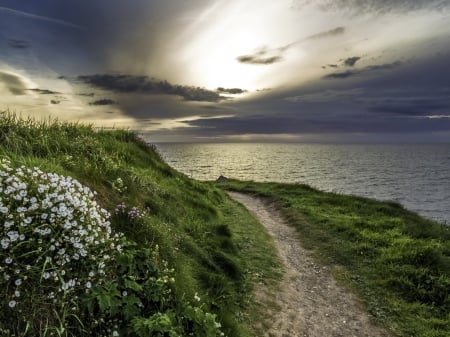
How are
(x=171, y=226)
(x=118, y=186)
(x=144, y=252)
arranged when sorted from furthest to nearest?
(x=171, y=226) → (x=118, y=186) → (x=144, y=252)

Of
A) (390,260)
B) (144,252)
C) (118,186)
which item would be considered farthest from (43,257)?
(390,260)

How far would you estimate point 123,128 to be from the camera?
1986 cm

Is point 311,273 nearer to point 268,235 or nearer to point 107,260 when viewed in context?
point 268,235

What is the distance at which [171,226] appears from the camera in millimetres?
10438

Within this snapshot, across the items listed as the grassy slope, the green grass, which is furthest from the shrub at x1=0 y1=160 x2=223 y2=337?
the green grass

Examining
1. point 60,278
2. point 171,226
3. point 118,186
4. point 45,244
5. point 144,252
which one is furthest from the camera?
point 171,226

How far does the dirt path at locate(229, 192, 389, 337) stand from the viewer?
27.6 ft

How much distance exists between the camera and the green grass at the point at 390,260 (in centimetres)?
936

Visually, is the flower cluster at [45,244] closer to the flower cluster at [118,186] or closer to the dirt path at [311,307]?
the flower cluster at [118,186]

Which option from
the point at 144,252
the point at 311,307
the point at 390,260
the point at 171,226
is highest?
the point at 144,252

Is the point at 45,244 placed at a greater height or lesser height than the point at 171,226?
greater

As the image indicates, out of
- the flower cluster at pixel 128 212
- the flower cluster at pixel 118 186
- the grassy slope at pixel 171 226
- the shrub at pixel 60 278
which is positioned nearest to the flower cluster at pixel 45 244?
the shrub at pixel 60 278

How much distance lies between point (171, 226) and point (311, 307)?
5210 millimetres

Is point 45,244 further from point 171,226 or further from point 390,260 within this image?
point 390,260
